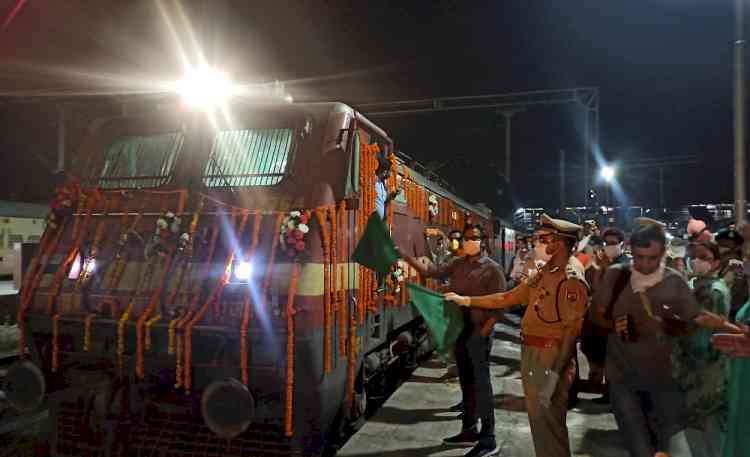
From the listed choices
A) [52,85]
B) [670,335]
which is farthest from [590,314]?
[52,85]

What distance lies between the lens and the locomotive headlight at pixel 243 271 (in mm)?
4066

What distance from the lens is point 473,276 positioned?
5.27 m

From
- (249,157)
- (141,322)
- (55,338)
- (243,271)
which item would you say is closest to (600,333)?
(243,271)

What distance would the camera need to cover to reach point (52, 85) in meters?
15.0

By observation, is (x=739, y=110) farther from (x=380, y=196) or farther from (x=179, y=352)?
(x=179, y=352)

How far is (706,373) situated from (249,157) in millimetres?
3997

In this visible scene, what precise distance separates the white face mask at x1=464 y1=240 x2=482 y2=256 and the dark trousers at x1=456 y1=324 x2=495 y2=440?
71 cm

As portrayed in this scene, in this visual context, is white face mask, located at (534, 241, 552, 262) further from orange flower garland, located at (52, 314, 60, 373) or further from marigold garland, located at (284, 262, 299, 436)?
orange flower garland, located at (52, 314, 60, 373)

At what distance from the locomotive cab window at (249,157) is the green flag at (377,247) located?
887 millimetres

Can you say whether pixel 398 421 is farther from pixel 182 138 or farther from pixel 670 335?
pixel 182 138

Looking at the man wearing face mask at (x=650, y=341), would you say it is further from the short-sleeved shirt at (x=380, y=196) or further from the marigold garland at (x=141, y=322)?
the marigold garland at (x=141, y=322)

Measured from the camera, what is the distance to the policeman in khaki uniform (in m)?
3.59

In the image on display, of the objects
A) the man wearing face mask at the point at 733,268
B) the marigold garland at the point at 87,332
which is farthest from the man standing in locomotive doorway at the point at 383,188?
the man wearing face mask at the point at 733,268

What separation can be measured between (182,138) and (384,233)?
2203 mm
